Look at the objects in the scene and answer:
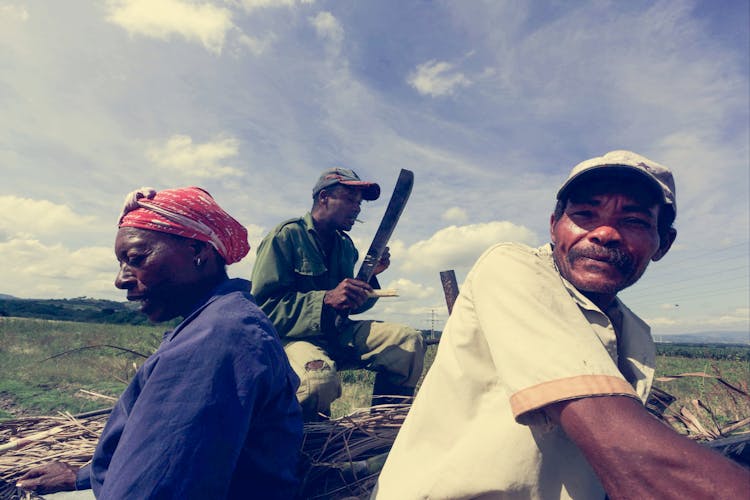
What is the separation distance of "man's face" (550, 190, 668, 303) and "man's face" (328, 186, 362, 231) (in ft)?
10.0

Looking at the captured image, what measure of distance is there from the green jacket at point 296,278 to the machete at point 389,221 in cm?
44

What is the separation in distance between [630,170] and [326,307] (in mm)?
2671

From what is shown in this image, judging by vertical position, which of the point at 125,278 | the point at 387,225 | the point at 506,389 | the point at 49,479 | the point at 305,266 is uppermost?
the point at 387,225

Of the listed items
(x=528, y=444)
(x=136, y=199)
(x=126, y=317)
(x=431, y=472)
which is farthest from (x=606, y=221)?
(x=126, y=317)

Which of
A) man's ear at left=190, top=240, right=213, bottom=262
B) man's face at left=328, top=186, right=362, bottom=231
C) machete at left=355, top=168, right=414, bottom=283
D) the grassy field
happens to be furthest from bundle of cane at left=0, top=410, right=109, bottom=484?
man's face at left=328, top=186, right=362, bottom=231

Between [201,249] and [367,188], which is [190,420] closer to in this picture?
[201,249]

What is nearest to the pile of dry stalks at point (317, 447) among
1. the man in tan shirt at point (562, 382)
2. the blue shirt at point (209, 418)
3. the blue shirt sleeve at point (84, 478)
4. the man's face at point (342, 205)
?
the blue shirt sleeve at point (84, 478)

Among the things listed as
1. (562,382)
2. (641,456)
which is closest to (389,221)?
(562,382)

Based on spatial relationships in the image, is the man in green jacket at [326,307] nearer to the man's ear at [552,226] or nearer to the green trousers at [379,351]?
the green trousers at [379,351]

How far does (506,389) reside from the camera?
1.20 metres

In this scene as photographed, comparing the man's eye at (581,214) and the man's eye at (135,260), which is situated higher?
the man's eye at (581,214)

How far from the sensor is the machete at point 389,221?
3.99 m

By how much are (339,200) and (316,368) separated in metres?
2.03

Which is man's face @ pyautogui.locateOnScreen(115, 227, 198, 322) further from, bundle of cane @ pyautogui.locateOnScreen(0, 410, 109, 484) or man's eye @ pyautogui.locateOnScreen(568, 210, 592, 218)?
man's eye @ pyautogui.locateOnScreen(568, 210, 592, 218)
